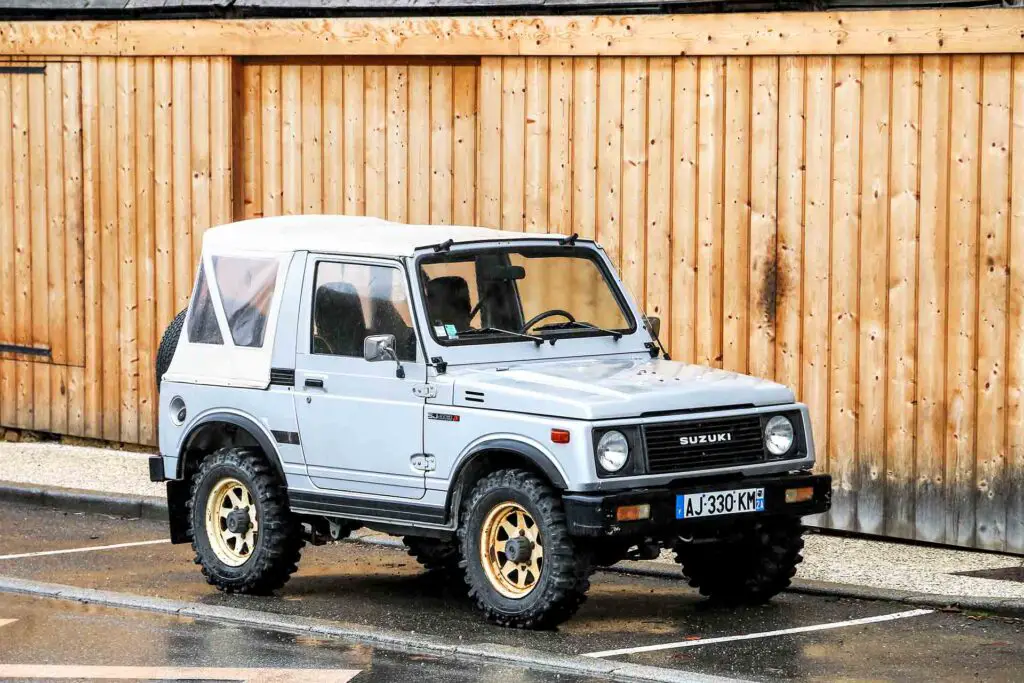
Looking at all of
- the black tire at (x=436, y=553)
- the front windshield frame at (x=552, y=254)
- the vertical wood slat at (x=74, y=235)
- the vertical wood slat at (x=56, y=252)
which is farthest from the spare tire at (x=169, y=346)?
the vertical wood slat at (x=56, y=252)

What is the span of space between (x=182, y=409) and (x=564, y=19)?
4.05 meters

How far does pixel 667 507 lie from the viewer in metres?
9.09

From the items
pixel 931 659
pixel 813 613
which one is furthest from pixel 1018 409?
pixel 931 659

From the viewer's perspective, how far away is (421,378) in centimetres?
968

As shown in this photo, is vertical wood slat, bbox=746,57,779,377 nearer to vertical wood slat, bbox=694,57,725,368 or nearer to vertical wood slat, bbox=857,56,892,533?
vertical wood slat, bbox=694,57,725,368

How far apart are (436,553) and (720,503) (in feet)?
7.51

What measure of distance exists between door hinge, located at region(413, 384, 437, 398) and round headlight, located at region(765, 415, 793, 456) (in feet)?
5.24

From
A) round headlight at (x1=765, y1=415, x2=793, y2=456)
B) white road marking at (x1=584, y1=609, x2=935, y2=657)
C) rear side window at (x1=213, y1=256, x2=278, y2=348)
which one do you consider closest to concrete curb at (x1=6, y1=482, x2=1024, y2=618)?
white road marking at (x1=584, y1=609, x2=935, y2=657)

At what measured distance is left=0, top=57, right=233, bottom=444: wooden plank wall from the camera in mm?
15344

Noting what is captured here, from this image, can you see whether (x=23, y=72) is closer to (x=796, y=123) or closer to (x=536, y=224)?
(x=536, y=224)

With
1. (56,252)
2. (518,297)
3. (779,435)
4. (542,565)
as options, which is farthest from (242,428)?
(56,252)

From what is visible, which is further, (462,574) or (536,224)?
(536,224)

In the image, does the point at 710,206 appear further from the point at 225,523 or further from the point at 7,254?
the point at 7,254

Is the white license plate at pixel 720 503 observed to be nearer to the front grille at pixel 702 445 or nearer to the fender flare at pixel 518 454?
the front grille at pixel 702 445
